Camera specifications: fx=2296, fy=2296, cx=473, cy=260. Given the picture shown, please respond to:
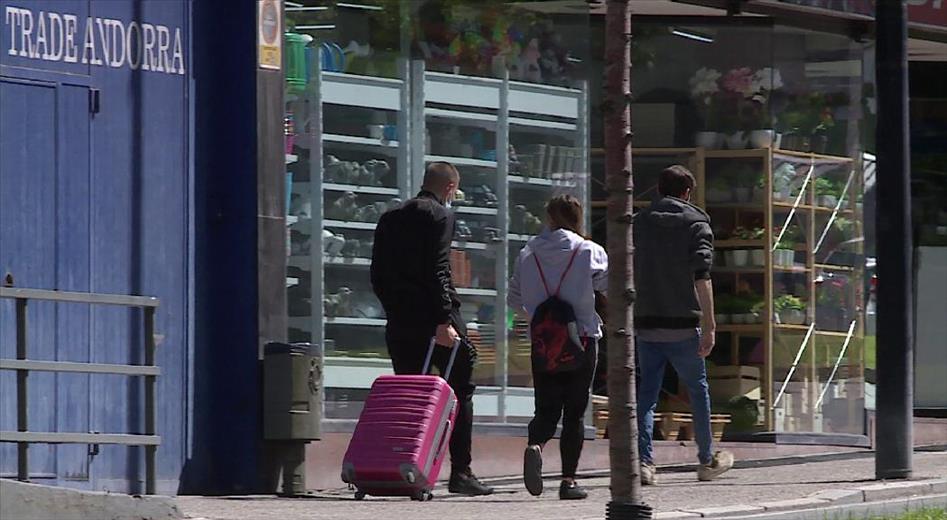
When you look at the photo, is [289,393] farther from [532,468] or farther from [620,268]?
[620,268]

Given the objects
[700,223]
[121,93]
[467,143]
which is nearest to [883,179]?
[700,223]

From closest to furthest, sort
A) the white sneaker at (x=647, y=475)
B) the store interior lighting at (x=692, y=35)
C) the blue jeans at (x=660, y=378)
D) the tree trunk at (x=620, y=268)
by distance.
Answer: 1. the tree trunk at (x=620, y=268)
2. the white sneaker at (x=647, y=475)
3. the blue jeans at (x=660, y=378)
4. the store interior lighting at (x=692, y=35)

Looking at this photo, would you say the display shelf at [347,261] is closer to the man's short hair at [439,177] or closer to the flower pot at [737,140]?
the man's short hair at [439,177]

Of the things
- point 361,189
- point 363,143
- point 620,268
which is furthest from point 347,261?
point 620,268

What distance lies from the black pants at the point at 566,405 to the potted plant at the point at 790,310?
482 cm

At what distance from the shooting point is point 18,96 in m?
11.5

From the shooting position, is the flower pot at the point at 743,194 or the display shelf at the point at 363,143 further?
the flower pot at the point at 743,194

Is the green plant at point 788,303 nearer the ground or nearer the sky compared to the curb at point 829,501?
nearer the sky

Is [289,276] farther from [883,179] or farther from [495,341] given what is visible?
[883,179]

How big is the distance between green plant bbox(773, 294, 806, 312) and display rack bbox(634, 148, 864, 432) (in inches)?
0.4

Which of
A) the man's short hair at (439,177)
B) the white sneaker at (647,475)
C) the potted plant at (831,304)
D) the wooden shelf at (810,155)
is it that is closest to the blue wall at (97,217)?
the man's short hair at (439,177)

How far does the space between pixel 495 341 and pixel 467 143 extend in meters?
A: 1.27

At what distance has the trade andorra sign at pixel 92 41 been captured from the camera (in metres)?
11.5

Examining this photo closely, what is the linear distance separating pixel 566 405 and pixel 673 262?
4.30ft
